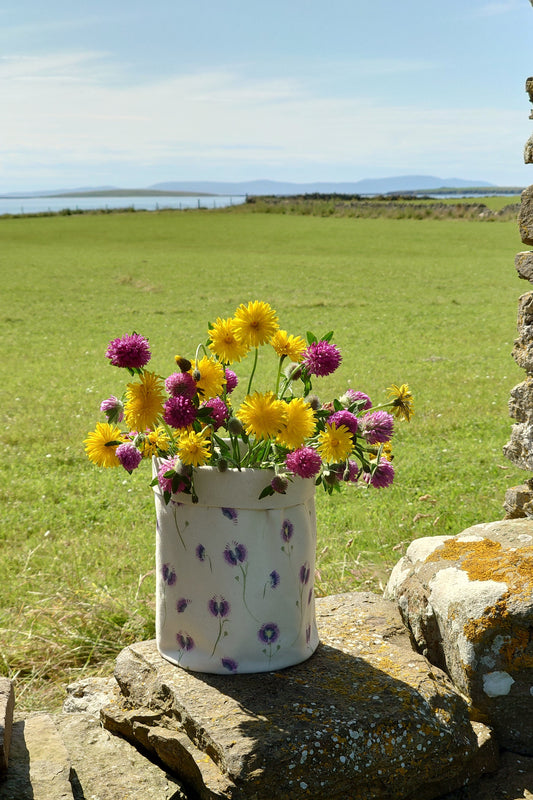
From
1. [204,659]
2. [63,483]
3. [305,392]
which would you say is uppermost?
[305,392]

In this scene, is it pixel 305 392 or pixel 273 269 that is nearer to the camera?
pixel 305 392

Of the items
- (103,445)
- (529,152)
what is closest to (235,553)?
(103,445)

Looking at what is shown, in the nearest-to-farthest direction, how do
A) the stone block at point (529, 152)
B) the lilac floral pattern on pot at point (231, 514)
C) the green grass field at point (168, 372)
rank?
the lilac floral pattern on pot at point (231, 514), the stone block at point (529, 152), the green grass field at point (168, 372)

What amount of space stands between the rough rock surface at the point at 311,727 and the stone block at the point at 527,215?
175 cm

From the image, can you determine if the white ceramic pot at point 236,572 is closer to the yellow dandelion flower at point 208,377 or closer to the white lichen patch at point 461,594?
the yellow dandelion flower at point 208,377

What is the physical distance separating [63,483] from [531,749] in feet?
16.0

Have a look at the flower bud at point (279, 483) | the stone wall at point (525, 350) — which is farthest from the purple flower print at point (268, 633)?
the stone wall at point (525, 350)

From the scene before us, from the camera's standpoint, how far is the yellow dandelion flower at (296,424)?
2.57m

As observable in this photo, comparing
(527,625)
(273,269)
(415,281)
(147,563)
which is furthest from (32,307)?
(527,625)

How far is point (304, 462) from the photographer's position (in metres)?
2.53

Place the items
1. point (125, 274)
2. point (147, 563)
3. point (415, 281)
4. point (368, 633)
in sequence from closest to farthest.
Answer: point (368, 633) → point (147, 563) → point (415, 281) → point (125, 274)

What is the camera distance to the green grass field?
4.32 metres

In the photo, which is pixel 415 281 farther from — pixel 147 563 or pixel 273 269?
pixel 147 563

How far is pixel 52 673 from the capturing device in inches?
140
